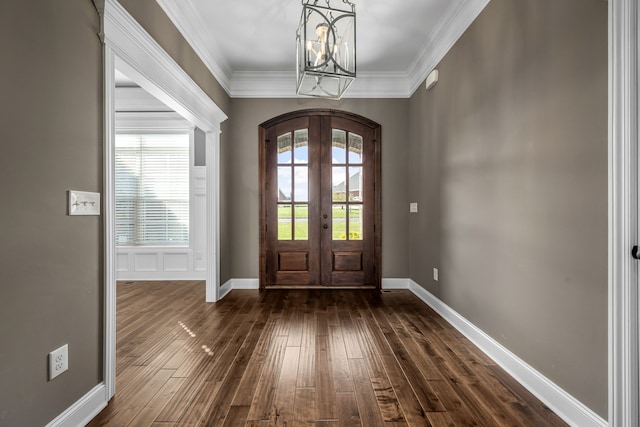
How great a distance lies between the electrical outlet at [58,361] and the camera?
155 centimetres

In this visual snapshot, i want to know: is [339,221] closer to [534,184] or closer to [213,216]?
[213,216]

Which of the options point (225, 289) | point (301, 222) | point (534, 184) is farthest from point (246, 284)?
point (534, 184)

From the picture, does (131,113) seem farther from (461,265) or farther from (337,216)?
(461,265)

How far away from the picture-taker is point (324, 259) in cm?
485

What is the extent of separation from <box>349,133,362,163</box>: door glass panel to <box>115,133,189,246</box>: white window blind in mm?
2595

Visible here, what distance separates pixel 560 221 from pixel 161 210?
17.2 ft

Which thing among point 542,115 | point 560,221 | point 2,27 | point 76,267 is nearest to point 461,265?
point 560,221

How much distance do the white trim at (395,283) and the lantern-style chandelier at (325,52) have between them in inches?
111

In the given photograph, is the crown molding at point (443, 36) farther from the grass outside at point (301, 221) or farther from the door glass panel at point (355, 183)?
the grass outside at point (301, 221)

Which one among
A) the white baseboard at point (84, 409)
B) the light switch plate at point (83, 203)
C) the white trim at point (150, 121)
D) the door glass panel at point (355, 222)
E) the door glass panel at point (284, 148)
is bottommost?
the white baseboard at point (84, 409)

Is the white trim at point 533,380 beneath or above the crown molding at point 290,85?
beneath

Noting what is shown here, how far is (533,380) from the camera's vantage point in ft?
6.66

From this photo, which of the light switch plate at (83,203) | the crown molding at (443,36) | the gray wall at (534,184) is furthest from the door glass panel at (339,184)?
the light switch plate at (83,203)

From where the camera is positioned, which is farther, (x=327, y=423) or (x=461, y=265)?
(x=461, y=265)
